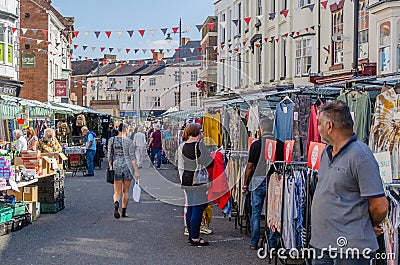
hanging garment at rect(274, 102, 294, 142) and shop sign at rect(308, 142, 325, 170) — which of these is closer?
shop sign at rect(308, 142, 325, 170)

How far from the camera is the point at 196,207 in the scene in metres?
8.76

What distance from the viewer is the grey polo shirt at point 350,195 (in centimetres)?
402

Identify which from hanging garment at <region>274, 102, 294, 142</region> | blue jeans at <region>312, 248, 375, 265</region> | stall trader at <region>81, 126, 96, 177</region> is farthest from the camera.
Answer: stall trader at <region>81, 126, 96, 177</region>

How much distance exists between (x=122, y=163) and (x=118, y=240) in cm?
224

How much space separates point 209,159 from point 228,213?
73.1 inches

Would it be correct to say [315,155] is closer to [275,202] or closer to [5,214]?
[275,202]

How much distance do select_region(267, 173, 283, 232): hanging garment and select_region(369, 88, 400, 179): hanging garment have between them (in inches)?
57.5

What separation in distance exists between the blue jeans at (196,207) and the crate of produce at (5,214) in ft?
10.5

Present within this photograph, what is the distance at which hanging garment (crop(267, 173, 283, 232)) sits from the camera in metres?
7.50

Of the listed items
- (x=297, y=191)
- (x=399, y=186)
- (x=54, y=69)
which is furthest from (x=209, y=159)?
(x=54, y=69)

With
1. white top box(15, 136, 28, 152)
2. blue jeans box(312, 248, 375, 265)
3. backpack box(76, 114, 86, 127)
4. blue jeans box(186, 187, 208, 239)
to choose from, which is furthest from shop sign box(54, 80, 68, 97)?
blue jeans box(312, 248, 375, 265)

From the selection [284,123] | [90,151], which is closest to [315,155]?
[284,123]

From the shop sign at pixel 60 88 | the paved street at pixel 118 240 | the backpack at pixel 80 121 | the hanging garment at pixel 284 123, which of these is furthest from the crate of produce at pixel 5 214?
the shop sign at pixel 60 88

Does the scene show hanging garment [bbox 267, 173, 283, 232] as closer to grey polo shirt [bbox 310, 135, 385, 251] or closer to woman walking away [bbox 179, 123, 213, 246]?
woman walking away [bbox 179, 123, 213, 246]
